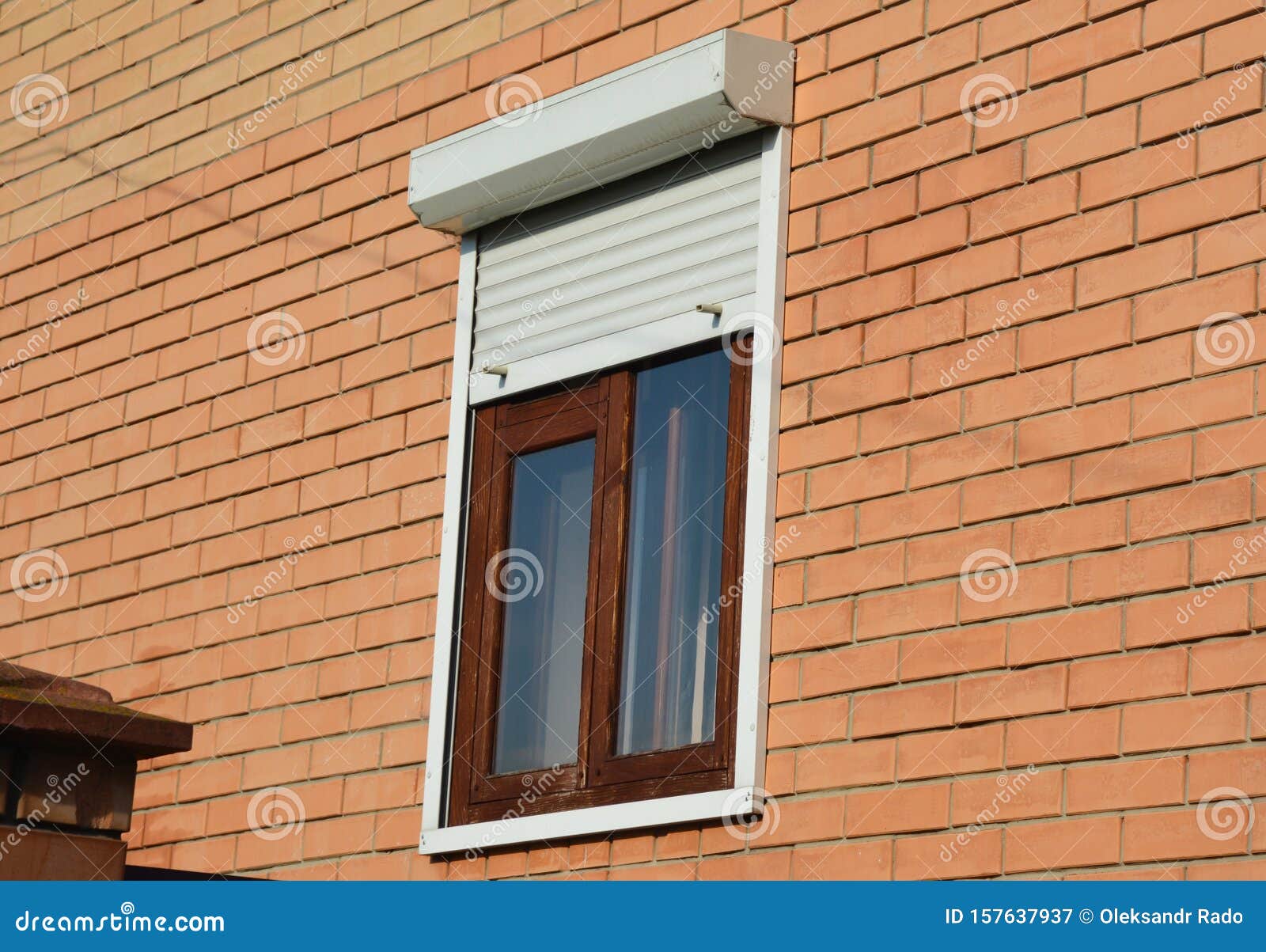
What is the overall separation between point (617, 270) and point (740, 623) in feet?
4.59

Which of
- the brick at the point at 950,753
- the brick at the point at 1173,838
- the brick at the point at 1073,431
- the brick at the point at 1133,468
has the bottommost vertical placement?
the brick at the point at 1173,838

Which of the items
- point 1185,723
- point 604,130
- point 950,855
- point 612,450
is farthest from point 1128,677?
point 604,130

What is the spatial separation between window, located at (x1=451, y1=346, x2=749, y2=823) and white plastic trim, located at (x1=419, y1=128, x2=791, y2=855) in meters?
0.06

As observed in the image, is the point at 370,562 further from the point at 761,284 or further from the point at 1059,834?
the point at 1059,834

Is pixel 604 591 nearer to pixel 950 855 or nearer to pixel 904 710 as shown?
pixel 904 710

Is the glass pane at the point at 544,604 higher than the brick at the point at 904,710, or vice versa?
the glass pane at the point at 544,604

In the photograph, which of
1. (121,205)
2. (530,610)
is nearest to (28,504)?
(121,205)

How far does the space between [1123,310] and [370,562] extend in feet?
9.93

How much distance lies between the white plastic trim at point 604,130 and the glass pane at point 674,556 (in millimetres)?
731

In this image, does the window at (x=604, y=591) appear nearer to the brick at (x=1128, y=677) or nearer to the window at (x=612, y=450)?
the window at (x=612, y=450)

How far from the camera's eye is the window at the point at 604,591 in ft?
22.1

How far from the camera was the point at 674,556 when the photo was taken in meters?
6.92

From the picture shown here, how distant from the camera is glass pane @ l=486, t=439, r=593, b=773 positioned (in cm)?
711

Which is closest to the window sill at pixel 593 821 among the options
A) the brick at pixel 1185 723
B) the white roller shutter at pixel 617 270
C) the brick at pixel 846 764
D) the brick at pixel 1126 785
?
the brick at pixel 846 764
